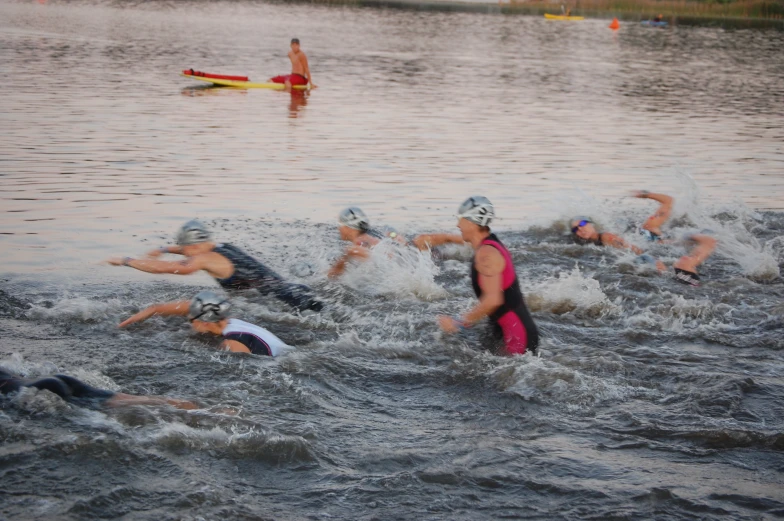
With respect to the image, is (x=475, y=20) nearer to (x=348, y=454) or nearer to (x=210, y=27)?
(x=210, y=27)

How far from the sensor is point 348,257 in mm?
10922

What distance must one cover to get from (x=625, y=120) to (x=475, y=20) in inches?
2084

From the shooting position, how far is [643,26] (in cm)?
7188

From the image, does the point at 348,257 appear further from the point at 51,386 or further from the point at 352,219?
the point at 51,386

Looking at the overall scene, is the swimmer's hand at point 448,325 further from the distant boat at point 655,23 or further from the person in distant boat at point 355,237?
the distant boat at point 655,23

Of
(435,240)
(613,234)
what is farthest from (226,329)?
(613,234)

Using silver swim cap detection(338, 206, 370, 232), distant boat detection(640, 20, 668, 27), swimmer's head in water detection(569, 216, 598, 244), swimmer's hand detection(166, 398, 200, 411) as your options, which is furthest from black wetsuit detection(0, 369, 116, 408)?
distant boat detection(640, 20, 668, 27)

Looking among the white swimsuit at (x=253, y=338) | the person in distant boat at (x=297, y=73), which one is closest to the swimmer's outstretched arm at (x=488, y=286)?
the white swimsuit at (x=253, y=338)

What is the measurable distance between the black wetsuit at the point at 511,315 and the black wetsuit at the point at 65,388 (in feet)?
10.9

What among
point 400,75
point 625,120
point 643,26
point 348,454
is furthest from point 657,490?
point 643,26

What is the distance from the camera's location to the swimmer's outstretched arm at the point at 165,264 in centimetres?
916

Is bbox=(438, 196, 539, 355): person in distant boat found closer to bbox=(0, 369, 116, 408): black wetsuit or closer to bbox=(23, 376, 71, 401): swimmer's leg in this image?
bbox=(0, 369, 116, 408): black wetsuit

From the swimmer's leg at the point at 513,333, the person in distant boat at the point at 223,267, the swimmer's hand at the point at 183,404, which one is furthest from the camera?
the person in distant boat at the point at 223,267

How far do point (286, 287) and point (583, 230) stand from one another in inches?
203
